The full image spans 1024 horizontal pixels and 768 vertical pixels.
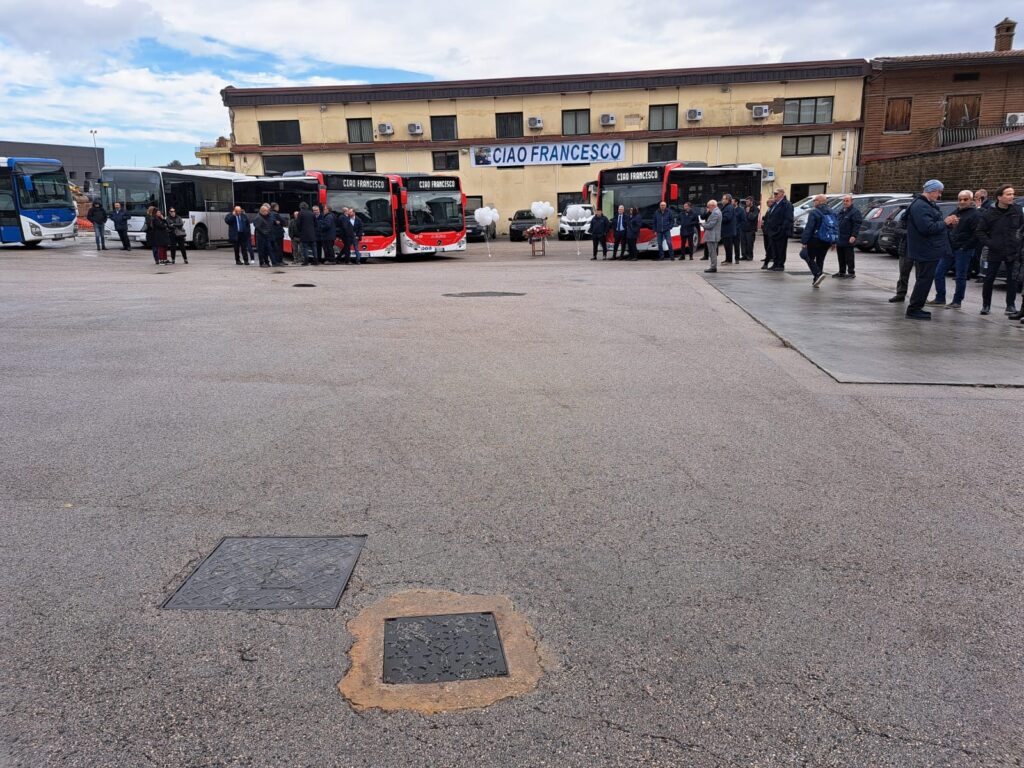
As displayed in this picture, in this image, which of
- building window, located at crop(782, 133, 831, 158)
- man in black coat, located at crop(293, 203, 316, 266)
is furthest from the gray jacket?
building window, located at crop(782, 133, 831, 158)

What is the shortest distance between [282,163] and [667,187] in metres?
26.5

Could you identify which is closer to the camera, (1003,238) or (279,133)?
(1003,238)

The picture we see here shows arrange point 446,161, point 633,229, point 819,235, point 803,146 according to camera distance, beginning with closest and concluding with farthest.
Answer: point 819,235 < point 633,229 < point 803,146 < point 446,161

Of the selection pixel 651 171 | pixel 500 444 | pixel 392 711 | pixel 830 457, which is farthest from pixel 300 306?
pixel 651 171

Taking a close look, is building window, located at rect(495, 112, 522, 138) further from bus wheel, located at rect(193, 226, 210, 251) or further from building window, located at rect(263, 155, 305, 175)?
bus wheel, located at rect(193, 226, 210, 251)

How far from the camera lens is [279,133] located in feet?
139

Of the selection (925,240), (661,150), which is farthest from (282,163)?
(925,240)

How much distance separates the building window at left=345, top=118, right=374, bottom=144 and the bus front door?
1924cm

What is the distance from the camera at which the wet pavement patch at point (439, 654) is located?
2.86m

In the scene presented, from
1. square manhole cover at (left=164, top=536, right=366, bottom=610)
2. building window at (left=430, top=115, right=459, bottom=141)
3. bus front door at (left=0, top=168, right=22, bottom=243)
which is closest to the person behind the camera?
square manhole cover at (left=164, top=536, right=366, bottom=610)

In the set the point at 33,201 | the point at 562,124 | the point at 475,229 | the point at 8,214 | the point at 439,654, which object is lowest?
the point at 439,654

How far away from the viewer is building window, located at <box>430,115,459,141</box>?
4219 centimetres

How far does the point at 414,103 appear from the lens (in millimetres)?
41875

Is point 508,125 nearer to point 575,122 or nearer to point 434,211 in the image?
point 575,122
